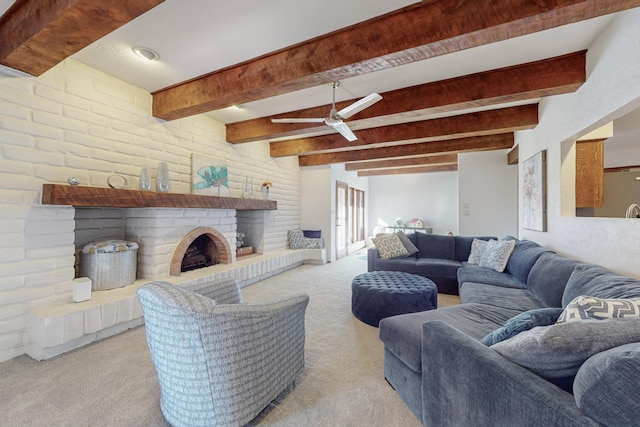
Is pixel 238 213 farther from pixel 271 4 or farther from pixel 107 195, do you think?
pixel 271 4

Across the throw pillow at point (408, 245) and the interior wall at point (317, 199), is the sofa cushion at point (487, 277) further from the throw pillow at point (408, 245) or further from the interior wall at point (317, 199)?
the interior wall at point (317, 199)

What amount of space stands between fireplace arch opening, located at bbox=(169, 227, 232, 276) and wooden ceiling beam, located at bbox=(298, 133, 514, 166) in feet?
9.43

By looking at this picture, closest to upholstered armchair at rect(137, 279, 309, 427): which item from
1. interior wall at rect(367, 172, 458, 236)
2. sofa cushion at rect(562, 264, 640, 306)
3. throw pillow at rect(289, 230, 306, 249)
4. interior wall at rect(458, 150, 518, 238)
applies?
sofa cushion at rect(562, 264, 640, 306)

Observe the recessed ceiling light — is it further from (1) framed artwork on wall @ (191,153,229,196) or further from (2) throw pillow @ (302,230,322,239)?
(2) throw pillow @ (302,230,322,239)

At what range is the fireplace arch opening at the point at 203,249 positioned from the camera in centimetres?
349

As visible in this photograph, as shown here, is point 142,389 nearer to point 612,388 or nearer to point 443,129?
point 612,388

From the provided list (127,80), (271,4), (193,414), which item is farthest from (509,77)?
(127,80)

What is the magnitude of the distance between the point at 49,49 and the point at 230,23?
47.6 inches


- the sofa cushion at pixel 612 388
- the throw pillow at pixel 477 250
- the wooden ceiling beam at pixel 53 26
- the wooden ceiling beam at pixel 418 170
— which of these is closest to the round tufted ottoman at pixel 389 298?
the throw pillow at pixel 477 250

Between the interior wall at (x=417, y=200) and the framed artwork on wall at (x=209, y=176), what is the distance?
6.49 meters

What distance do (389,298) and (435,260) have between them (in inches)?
77.7

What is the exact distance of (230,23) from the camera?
1.93 m

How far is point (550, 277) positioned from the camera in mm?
2256

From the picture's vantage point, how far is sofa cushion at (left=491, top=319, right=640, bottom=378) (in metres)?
0.88
